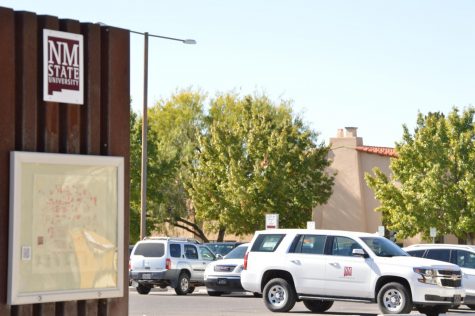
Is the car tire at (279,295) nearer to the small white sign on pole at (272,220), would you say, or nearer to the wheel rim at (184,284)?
the wheel rim at (184,284)

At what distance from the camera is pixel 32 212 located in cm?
1017

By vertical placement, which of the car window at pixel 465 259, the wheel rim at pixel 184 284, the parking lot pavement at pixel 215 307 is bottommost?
the parking lot pavement at pixel 215 307

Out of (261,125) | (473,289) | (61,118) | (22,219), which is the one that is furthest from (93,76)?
(261,125)

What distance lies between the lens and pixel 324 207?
7081 cm

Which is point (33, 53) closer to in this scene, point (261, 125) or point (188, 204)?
point (261, 125)

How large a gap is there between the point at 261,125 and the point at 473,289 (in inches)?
1402

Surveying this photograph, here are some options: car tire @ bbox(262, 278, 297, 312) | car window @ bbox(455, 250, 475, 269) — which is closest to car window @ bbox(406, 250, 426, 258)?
car window @ bbox(455, 250, 475, 269)

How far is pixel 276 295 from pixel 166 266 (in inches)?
380

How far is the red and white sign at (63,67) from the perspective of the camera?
Result: 10406 mm

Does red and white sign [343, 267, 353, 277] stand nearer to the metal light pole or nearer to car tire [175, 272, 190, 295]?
car tire [175, 272, 190, 295]

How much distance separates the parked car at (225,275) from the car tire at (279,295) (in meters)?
7.07

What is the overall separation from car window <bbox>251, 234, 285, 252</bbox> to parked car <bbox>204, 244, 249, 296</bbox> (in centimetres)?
666

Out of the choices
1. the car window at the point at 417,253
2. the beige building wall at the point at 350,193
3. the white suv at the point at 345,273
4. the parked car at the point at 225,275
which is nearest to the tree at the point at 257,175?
the beige building wall at the point at 350,193

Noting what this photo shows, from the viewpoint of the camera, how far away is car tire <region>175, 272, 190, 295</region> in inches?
1404
